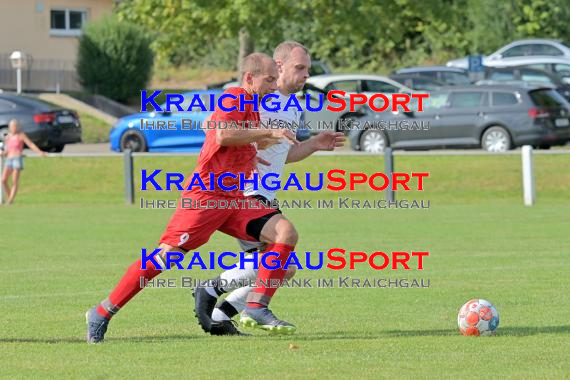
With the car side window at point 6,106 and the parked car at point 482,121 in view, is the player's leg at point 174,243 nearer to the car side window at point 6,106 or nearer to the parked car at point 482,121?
the parked car at point 482,121

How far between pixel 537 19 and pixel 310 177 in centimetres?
3214

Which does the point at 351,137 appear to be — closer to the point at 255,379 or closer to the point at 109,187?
the point at 109,187

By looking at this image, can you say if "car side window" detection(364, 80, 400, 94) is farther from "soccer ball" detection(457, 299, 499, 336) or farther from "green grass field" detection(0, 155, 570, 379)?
"soccer ball" detection(457, 299, 499, 336)

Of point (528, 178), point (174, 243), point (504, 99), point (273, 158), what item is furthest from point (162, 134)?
point (174, 243)

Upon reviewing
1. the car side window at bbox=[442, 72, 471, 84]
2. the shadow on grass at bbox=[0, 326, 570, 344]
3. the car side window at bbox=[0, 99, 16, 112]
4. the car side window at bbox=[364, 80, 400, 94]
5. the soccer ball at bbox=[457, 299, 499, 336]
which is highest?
the car side window at bbox=[442, 72, 471, 84]

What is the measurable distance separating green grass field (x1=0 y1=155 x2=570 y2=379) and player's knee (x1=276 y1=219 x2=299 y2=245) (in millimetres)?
726

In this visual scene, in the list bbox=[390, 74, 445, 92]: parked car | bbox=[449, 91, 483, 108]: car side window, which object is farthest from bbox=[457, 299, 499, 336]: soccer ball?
bbox=[390, 74, 445, 92]: parked car

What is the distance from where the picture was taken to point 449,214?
2450cm

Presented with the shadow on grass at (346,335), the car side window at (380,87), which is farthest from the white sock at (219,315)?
the car side window at (380,87)

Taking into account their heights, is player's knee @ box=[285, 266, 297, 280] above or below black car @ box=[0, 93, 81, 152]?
below

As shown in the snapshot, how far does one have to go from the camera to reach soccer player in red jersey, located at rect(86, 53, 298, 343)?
30.9 feet

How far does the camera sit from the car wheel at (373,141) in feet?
112

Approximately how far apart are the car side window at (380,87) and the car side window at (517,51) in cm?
978

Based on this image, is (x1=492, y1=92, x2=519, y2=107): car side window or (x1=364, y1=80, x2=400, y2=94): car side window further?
(x1=364, y1=80, x2=400, y2=94): car side window
